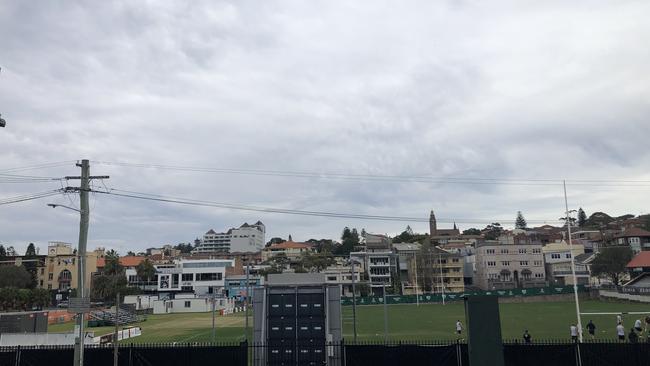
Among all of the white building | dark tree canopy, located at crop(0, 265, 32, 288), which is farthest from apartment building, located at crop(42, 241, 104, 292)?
dark tree canopy, located at crop(0, 265, 32, 288)

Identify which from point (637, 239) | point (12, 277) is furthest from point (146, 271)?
point (637, 239)

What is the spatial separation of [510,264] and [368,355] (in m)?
97.4

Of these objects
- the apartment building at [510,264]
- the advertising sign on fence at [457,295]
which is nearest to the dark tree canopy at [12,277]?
the advertising sign on fence at [457,295]

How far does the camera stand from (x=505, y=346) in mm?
17516

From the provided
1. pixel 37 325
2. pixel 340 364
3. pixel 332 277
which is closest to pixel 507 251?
pixel 332 277

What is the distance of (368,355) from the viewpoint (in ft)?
58.6

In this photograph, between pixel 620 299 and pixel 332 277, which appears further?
pixel 332 277

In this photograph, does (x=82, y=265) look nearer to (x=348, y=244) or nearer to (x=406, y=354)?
(x=406, y=354)

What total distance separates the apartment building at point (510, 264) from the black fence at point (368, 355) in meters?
92.2

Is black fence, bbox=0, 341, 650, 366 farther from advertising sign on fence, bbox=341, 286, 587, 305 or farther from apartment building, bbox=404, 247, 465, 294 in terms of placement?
apartment building, bbox=404, 247, 465, 294

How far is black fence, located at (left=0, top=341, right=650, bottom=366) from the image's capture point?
56.8ft

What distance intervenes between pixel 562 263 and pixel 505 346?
102457 mm

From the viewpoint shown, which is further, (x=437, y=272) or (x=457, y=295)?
(x=437, y=272)

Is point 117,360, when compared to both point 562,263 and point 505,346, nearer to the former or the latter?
point 505,346
